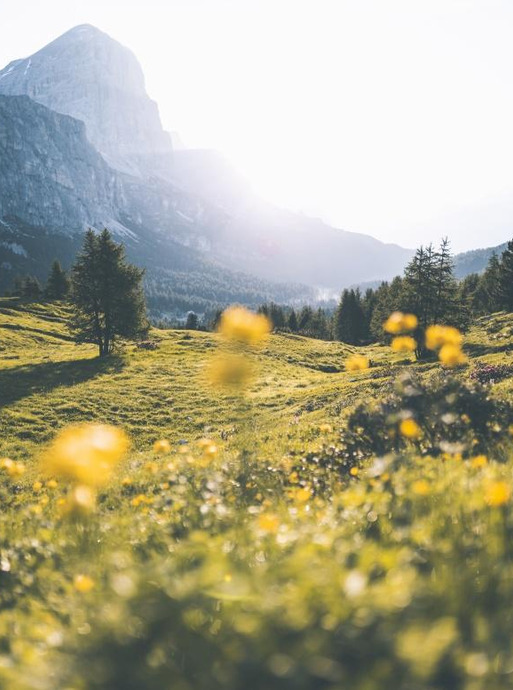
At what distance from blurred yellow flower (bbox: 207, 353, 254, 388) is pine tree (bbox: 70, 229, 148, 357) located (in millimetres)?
10459

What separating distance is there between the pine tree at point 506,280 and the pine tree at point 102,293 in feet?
193

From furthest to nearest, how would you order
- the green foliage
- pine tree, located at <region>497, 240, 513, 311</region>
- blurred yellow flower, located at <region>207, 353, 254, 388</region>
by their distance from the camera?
1. pine tree, located at <region>497, 240, 513, 311</region>
2. blurred yellow flower, located at <region>207, 353, 254, 388</region>
3. the green foliage

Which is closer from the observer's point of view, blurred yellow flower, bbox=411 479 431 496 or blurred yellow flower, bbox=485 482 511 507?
blurred yellow flower, bbox=485 482 511 507

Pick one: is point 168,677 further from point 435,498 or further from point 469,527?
point 435,498

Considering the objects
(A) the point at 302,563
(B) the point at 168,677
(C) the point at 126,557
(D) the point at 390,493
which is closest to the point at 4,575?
(C) the point at 126,557

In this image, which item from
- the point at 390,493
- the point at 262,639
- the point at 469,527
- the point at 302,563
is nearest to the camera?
the point at 262,639

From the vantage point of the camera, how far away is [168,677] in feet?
7.41

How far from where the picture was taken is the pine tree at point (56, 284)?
82375 mm

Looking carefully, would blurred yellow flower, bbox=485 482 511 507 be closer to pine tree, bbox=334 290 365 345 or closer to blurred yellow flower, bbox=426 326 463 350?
blurred yellow flower, bbox=426 326 463 350

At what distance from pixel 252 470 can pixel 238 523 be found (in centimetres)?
294

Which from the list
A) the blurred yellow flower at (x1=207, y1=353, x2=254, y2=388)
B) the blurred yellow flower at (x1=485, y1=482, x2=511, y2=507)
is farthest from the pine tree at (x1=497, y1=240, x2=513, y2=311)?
the blurred yellow flower at (x1=485, y1=482, x2=511, y2=507)

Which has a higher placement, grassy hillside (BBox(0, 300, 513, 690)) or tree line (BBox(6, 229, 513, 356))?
tree line (BBox(6, 229, 513, 356))

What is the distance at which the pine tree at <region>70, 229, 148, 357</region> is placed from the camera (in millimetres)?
44344

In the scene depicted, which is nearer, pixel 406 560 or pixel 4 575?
pixel 406 560
